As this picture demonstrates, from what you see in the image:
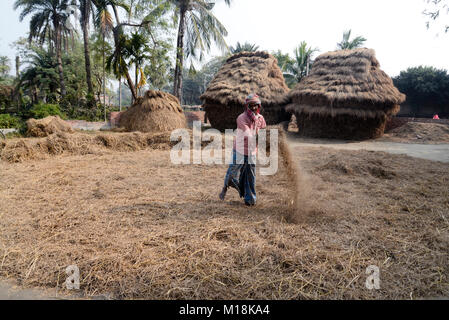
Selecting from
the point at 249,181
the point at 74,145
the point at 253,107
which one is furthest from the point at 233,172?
the point at 74,145

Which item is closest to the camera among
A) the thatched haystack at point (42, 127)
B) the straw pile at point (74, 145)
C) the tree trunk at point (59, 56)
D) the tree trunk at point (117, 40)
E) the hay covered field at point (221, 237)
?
the hay covered field at point (221, 237)

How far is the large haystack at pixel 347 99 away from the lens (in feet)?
34.4

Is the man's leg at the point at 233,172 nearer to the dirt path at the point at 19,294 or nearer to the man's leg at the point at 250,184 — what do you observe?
the man's leg at the point at 250,184

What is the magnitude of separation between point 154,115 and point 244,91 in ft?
14.0

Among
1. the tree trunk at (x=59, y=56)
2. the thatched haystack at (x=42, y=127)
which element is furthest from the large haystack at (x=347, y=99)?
the tree trunk at (x=59, y=56)

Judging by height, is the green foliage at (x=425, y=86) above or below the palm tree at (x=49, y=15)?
below

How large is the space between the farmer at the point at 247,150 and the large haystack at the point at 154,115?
24.3ft

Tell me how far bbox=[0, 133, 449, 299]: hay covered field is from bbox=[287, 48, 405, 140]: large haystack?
6.26 metres

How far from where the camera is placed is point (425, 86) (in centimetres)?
2184

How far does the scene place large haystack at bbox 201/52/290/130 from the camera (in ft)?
41.3

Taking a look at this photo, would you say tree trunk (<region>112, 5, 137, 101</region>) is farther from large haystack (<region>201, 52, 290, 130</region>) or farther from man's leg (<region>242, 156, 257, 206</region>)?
man's leg (<region>242, 156, 257, 206</region>)

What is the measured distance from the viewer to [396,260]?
2.32m
